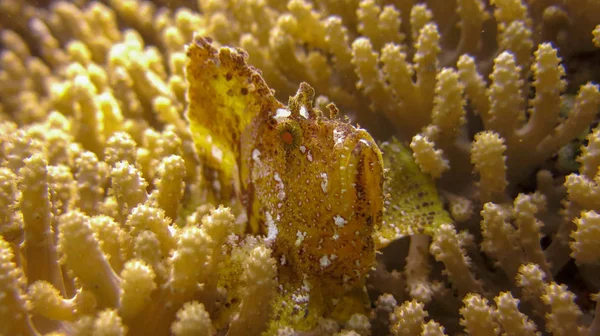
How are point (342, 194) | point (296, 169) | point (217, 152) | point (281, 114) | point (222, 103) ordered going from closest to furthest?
point (342, 194), point (296, 169), point (281, 114), point (222, 103), point (217, 152)

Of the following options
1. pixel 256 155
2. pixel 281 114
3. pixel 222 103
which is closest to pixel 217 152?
pixel 222 103

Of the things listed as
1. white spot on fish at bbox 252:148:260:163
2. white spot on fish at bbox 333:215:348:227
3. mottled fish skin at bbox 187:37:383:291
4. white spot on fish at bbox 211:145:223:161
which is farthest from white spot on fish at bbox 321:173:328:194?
white spot on fish at bbox 211:145:223:161

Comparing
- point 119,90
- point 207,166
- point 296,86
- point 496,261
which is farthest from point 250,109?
point 119,90

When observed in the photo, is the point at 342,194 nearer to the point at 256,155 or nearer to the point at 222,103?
the point at 256,155

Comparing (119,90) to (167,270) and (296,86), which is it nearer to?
(296,86)

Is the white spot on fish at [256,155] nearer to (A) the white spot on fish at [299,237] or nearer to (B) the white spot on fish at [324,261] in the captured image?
(A) the white spot on fish at [299,237]
